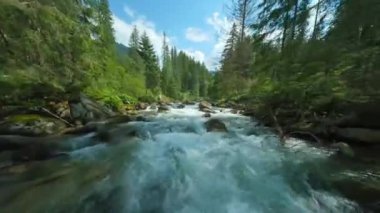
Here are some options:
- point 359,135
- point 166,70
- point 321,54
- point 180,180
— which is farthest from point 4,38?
point 166,70

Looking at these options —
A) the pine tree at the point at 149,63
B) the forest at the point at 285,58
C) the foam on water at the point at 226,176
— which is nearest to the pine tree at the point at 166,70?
the pine tree at the point at 149,63

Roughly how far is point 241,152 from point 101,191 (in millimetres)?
4379

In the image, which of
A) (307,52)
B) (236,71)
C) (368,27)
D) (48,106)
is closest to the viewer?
(368,27)

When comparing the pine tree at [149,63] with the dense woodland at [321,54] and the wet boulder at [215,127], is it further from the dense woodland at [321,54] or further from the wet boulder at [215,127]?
the wet boulder at [215,127]

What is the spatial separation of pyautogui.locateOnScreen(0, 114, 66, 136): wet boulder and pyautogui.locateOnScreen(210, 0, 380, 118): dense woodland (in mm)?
8707

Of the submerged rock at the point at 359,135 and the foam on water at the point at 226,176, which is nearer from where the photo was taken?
the foam on water at the point at 226,176

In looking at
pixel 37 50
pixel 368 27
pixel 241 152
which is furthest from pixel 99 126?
pixel 368 27

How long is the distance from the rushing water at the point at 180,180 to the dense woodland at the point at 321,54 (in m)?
1.87

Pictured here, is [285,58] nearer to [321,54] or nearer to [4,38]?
[321,54]

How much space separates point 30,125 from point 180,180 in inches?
263

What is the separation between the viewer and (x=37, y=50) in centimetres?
698

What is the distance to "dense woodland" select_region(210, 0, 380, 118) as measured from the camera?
5.83 meters

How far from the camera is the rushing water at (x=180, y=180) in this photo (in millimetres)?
4855

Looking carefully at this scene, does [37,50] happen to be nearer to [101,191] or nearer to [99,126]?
[101,191]
